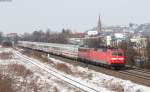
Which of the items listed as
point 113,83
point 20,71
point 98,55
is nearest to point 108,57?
point 98,55

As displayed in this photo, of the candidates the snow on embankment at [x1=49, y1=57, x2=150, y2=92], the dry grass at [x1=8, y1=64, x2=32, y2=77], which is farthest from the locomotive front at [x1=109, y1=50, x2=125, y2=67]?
the dry grass at [x1=8, y1=64, x2=32, y2=77]

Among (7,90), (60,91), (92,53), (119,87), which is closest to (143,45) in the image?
(92,53)

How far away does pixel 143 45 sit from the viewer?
142 feet

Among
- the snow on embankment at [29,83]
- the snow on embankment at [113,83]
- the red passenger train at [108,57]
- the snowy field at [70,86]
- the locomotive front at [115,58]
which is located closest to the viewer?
the snow on embankment at [29,83]

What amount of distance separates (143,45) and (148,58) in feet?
11.9

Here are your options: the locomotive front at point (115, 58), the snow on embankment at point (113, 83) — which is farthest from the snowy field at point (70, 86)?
the locomotive front at point (115, 58)

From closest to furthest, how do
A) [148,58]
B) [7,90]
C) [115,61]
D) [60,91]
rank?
[7,90]
[60,91]
[115,61]
[148,58]

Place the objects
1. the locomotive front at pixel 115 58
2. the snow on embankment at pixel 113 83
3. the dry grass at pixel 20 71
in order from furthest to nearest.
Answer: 1. the locomotive front at pixel 115 58
2. the dry grass at pixel 20 71
3. the snow on embankment at pixel 113 83

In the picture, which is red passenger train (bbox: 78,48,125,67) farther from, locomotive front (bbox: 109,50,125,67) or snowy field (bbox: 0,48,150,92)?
snowy field (bbox: 0,48,150,92)

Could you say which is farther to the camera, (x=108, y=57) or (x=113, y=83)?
(x=108, y=57)

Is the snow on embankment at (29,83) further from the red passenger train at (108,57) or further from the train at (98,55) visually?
the train at (98,55)

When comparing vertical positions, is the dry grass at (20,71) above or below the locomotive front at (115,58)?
below

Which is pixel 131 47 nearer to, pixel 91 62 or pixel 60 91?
pixel 91 62

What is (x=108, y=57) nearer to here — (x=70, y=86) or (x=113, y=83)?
(x=113, y=83)
